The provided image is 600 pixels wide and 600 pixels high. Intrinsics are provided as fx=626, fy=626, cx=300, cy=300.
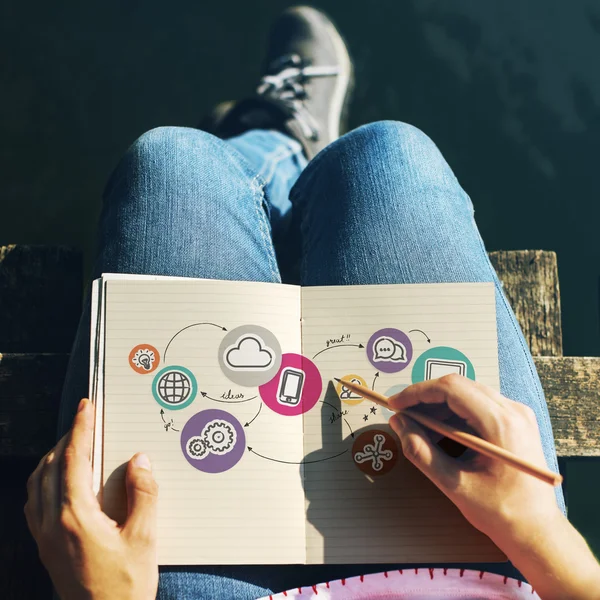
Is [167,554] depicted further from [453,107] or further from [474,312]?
[453,107]

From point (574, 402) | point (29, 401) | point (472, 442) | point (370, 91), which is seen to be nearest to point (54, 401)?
point (29, 401)

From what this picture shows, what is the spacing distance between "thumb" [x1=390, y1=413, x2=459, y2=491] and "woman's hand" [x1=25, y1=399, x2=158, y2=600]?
253mm

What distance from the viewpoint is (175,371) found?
654 mm

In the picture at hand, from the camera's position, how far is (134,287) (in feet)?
2.18

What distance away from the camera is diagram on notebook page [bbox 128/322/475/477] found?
645 millimetres

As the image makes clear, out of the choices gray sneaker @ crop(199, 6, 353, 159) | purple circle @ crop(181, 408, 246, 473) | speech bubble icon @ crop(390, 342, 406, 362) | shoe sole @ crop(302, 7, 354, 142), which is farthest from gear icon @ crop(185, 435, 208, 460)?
shoe sole @ crop(302, 7, 354, 142)

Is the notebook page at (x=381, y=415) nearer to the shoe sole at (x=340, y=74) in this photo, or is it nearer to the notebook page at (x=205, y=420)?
the notebook page at (x=205, y=420)

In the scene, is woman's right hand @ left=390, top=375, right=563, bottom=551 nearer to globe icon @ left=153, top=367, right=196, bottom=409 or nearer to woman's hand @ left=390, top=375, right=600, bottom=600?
woman's hand @ left=390, top=375, right=600, bottom=600

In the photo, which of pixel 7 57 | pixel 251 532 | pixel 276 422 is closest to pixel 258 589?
pixel 251 532

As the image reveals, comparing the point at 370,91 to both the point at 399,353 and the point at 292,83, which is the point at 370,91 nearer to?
the point at 292,83

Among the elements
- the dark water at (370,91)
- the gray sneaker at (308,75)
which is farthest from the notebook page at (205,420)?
the dark water at (370,91)

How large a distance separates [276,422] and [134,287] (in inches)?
8.1

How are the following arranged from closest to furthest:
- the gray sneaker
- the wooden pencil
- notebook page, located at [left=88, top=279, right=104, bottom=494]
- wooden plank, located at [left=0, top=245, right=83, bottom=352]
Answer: the wooden pencil < notebook page, located at [left=88, top=279, right=104, bottom=494] < wooden plank, located at [left=0, top=245, right=83, bottom=352] < the gray sneaker

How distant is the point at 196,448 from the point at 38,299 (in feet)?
1.31
